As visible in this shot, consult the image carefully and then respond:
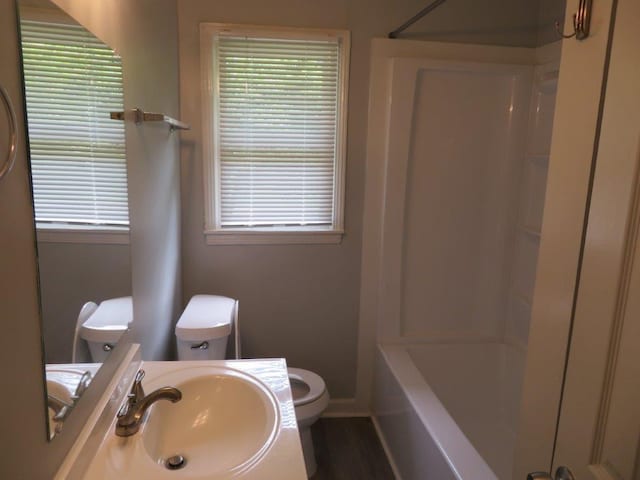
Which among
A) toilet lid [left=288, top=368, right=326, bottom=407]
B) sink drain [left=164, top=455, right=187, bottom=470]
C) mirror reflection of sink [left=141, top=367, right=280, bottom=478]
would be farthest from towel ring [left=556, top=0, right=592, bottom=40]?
toilet lid [left=288, top=368, right=326, bottom=407]

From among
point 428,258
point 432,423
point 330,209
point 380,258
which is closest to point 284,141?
point 330,209

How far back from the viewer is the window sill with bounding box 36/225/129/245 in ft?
3.02

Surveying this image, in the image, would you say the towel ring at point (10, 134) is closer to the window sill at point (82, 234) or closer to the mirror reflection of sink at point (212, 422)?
the window sill at point (82, 234)

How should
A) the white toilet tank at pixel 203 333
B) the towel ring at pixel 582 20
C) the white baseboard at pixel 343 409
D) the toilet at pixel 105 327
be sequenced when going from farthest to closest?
the white baseboard at pixel 343 409 < the white toilet tank at pixel 203 333 < the toilet at pixel 105 327 < the towel ring at pixel 582 20

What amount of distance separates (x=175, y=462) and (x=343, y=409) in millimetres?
1726

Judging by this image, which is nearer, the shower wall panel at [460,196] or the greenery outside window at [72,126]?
the greenery outside window at [72,126]

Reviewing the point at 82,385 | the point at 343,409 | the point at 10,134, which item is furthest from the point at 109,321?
the point at 343,409

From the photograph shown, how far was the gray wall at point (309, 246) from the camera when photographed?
7.77 feet

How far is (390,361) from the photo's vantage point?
101 inches

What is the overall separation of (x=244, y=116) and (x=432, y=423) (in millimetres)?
1765

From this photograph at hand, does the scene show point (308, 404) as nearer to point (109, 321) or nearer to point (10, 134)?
point (109, 321)

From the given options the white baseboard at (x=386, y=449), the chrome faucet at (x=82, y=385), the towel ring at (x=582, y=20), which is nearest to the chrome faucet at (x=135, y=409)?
the chrome faucet at (x=82, y=385)

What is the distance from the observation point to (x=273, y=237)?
8.50ft

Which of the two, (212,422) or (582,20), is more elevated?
(582,20)
